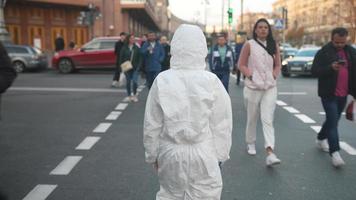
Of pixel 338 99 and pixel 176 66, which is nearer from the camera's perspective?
pixel 176 66

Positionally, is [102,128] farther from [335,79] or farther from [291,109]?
[291,109]

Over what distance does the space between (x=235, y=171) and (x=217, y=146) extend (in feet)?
8.99

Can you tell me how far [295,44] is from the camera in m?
96.6

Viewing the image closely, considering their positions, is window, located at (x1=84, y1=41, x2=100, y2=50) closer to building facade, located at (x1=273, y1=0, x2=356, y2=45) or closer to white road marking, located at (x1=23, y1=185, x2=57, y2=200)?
white road marking, located at (x1=23, y1=185, x2=57, y2=200)

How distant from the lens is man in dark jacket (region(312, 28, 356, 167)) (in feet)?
19.5

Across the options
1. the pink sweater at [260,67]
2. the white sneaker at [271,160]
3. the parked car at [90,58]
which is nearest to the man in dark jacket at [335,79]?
the pink sweater at [260,67]

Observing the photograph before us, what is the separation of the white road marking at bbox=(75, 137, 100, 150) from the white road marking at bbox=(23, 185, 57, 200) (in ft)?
6.22

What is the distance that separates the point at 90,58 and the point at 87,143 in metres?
16.2

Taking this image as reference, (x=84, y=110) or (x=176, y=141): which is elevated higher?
(x=176, y=141)

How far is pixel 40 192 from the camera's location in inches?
192

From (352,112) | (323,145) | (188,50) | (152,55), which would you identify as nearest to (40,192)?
(188,50)

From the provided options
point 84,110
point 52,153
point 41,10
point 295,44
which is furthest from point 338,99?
point 295,44

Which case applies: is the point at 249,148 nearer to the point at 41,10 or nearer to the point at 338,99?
the point at 338,99

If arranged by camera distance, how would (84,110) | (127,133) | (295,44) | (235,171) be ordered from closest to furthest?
(235,171)
(127,133)
(84,110)
(295,44)
